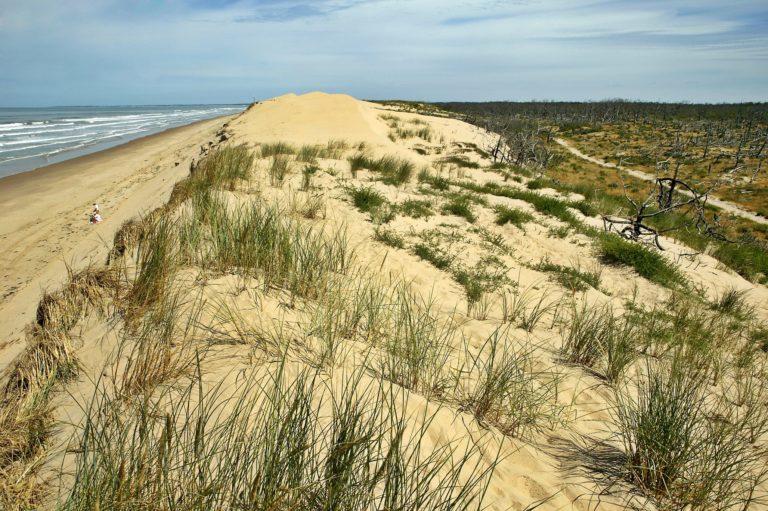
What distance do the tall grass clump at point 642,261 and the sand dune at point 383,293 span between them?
171 mm

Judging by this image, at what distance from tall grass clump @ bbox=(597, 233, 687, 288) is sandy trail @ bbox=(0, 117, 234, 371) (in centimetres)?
811

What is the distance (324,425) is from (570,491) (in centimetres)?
144

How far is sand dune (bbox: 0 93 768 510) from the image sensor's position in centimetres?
241

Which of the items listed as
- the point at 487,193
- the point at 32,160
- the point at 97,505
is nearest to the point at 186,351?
the point at 97,505

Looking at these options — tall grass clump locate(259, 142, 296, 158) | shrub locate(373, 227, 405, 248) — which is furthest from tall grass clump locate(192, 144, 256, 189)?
shrub locate(373, 227, 405, 248)

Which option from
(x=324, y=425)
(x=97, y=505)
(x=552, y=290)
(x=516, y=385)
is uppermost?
(x=97, y=505)

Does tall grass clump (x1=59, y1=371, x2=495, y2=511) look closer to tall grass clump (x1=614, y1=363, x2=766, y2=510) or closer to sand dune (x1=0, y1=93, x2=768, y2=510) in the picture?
sand dune (x1=0, y1=93, x2=768, y2=510)

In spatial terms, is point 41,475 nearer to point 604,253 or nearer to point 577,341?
point 577,341

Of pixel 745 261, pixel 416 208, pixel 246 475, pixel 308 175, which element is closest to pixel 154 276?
pixel 246 475

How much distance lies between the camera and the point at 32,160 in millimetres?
20203

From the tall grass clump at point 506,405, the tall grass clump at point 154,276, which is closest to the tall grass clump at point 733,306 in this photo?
the tall grass clump at point 506,405

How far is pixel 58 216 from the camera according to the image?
11.2 meters

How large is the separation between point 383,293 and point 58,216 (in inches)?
460

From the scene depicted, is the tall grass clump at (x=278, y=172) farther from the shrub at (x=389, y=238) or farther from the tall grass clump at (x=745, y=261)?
the tall grass clump at (x=745, y=261)
